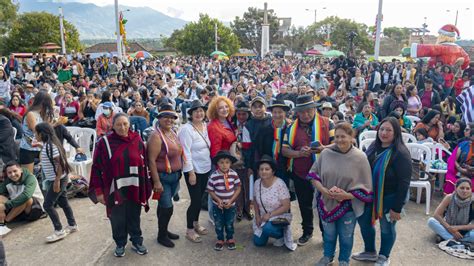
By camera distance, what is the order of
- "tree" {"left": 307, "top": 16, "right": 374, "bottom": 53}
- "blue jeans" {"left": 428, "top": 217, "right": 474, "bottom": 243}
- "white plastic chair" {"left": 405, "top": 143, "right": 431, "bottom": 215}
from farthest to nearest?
1. "tree" {"left": 307, "top": 16, "right": 374, "bottom": 53}
2. "white plastic chair" {"left": 405, "top": 143, "right": 431, "bottom": 215}
3. "blue jeans" {"left": 428, "top": 217, "right": 474, "bottom": 243}

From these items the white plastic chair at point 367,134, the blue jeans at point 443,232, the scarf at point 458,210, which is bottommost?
the blue jeans at point 443,232

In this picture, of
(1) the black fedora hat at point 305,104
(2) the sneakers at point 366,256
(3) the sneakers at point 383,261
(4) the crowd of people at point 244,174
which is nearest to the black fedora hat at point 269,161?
(4) the crowd of people at point 244,174

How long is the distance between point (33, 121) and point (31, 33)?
54907mm

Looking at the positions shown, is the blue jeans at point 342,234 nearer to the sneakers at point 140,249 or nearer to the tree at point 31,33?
the sneakers at point 140,249

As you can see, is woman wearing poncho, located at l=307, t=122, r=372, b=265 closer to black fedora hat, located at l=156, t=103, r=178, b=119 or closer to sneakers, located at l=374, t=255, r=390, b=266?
sneakers, located at l=374, t=255, r=390, b=266

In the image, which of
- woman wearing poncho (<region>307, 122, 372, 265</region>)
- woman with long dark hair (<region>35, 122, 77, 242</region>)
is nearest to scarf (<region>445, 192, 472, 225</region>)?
woman wearing poncho (<region>307, 122, 372, 265</region>)

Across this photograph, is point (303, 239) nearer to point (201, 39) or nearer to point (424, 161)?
point (424, 161)

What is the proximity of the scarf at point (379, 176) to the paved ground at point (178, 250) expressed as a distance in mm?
768

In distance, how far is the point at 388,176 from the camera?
3309 mm

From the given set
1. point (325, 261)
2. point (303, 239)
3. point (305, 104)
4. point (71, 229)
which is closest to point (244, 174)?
point (303, 239)

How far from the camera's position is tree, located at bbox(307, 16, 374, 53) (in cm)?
5588

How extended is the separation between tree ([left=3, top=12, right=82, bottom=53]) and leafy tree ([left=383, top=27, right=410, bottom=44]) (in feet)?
210

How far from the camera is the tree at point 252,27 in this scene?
61625mm

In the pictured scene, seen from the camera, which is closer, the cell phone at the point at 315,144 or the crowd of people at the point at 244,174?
the crowd of people at the point at 244,174
